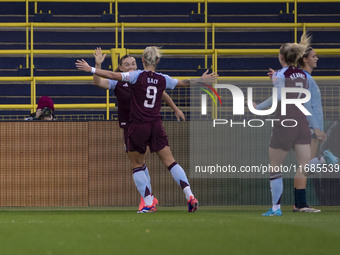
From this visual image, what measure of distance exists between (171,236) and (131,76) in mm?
2887

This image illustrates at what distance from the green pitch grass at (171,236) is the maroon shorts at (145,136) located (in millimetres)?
1287

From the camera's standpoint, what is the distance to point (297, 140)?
266 inches

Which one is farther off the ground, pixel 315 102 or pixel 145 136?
pixel 315 102

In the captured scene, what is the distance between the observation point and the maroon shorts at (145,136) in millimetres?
6980

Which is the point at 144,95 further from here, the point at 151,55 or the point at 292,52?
the point at 292,52

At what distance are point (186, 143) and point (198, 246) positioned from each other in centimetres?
501

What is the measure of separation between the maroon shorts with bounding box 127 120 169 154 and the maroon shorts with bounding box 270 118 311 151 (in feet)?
3.66

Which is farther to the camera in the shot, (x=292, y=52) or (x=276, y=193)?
(x=292, y=52)

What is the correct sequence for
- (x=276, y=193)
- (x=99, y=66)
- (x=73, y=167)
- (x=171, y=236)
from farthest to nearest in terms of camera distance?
(x=73, y=167) → (x=99, y=66) → (x=276, y=193) → (x=171, y=236)

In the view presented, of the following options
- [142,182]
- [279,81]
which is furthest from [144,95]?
→ [279,81]

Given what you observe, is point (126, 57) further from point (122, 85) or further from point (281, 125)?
point (281, 125)

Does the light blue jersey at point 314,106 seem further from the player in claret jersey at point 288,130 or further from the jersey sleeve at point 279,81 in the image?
the jersey sleeve at point 279,81

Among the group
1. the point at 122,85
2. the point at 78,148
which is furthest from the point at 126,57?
the point at 78,148

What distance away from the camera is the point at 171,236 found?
4328 mm
